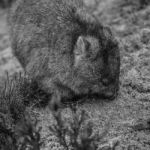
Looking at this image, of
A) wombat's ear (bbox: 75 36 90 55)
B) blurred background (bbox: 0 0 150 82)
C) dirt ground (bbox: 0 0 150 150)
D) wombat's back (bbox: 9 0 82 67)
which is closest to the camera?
dirt ground (bbox: 0 0 150 150)

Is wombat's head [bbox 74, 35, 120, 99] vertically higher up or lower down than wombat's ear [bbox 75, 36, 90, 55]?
lower down

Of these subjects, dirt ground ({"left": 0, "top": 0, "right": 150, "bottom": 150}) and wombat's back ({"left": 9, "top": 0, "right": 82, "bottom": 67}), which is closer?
dirt ground ({"left": 0, "top": 0, "right": 150, "bottom": 150})

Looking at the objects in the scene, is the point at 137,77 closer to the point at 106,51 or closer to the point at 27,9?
the point at 106,51

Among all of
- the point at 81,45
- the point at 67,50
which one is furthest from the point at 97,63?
the point at 67,50

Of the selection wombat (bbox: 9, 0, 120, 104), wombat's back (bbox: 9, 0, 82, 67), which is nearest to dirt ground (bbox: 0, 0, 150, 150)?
wombat (bbox: 9, 0, 120, 104)

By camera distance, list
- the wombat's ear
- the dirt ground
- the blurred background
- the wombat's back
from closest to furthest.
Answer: the dirt ground < the wombat's ear < the wombat's back < the blurred background

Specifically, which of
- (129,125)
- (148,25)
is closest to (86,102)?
(129,125)

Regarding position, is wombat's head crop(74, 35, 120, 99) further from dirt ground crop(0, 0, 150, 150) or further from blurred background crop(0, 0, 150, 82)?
blurred background crop(0, 0, 150, 82)

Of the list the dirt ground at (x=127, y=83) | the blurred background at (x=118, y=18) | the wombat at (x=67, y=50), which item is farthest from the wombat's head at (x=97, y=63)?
the blurred background at (x=118, y=18)
